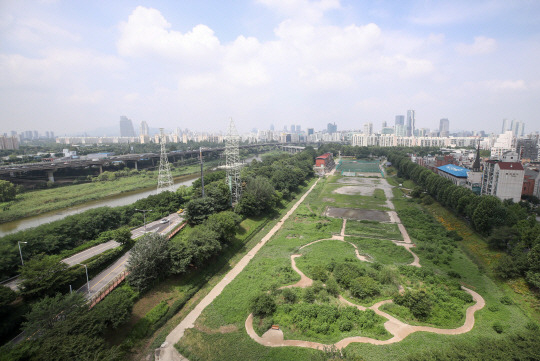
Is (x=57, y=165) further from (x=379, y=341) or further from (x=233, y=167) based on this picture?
(x=379, y=341)

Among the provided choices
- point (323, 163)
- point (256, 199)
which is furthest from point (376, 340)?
point (323, 163)

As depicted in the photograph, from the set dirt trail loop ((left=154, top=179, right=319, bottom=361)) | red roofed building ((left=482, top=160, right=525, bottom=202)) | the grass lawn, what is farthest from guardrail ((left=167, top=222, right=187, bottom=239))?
red roofed building ((left=482, top=160, right=525, bottom=202))

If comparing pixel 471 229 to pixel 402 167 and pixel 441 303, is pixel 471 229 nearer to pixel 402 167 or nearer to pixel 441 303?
pixel 441 303

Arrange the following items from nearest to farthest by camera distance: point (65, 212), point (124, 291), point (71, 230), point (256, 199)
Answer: point (124, 291)
point (71, 230)
point (256, 199)
point (65, 212)

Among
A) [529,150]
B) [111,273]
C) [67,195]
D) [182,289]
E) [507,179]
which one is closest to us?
[111,273]

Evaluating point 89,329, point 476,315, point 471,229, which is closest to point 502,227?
point 471,229

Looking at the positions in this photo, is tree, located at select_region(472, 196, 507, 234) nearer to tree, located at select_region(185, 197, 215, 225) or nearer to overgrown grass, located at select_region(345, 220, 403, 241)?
overgrown grass, located at select_region(345, 220, 403, 241)
